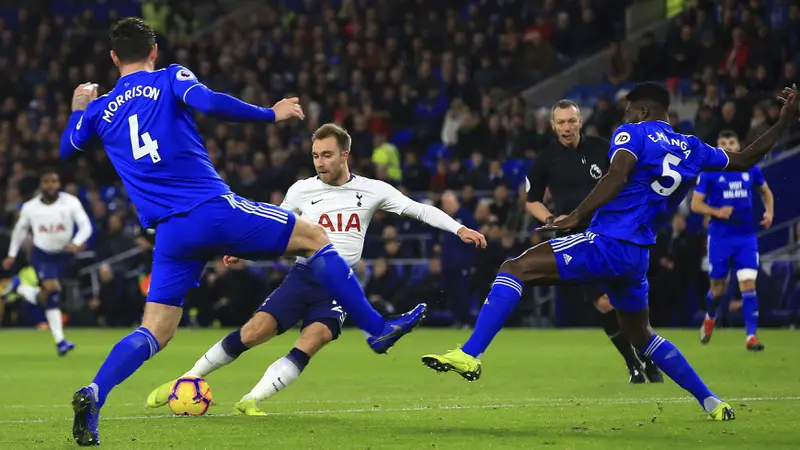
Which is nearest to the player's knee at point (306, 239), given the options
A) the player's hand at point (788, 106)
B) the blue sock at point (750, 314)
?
the player's hand at point (788, 106)

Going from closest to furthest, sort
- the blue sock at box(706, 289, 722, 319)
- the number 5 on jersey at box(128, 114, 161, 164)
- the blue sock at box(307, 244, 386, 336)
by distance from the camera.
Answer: the number 5 on jersey at box(128, 114, 161, 164), the blue sock at box(307, 244, 386, 336), the blue sock at box(706, 289, 722, 319)

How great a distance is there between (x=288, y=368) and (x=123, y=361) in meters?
1.88

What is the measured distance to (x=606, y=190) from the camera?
8.12m

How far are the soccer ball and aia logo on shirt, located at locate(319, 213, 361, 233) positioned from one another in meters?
1.45

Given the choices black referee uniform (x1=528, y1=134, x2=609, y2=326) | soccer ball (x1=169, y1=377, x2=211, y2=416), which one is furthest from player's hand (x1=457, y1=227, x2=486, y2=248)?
black referee uniform (x1=528, y1=134, x2=609, y2=326)

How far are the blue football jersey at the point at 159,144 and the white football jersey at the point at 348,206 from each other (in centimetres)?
185

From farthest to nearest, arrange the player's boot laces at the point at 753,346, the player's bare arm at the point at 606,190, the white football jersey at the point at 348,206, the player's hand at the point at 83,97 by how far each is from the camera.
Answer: the player's boot laces at the point at 753,346 → the white football jersey at the point at 348,206 → the player's hand at the point at 83,97 → the player's bare arm at the point at 606,190

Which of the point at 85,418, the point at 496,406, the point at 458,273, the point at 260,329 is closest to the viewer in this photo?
the point at 85,418

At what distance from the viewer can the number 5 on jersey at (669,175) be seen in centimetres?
843

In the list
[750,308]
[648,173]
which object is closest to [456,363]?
[648,173]

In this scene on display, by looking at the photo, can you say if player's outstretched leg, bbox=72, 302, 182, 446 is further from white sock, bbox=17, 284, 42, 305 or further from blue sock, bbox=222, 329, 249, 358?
white sock, bbox=17, 284, 42, 305

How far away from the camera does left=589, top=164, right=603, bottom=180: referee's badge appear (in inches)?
453

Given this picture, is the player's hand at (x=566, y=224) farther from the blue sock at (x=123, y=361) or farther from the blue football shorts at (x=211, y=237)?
the blue sock at (x=123, y=361)

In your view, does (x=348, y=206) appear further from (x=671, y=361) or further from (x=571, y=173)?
(x=571, y=173)
